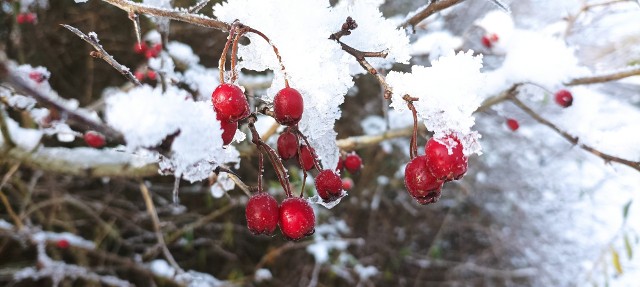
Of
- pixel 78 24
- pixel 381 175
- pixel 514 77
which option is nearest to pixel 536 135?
pixel 381 175

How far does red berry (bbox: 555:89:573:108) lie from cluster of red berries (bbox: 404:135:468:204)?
3.31ft

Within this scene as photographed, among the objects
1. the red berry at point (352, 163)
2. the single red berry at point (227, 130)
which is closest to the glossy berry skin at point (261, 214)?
the single red berry at point (227, 130)

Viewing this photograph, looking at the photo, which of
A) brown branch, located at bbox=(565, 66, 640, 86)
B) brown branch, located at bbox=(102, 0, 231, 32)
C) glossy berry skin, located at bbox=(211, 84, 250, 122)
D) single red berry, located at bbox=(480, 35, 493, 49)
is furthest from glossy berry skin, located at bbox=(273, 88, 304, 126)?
single red berry, located at bbox=(480, 35, 493, 49)

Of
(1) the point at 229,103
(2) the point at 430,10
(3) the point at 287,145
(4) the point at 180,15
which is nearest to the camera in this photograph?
(1) the point at 229,103

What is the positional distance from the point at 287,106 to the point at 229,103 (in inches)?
3.6

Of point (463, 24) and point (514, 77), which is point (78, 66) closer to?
point (463, 24)

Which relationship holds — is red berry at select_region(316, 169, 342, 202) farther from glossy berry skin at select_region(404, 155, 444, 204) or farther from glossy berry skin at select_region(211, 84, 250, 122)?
glossy berry skin at select_region(211, 84, 250, 122)

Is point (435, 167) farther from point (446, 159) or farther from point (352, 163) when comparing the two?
point (352, 163)

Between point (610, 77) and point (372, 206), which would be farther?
point (372, 206)

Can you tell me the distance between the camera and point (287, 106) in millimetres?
738

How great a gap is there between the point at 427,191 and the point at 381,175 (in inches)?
150

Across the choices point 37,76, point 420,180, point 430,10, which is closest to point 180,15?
point 420,180

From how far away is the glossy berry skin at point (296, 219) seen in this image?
834 mm

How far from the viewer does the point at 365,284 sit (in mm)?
4129
